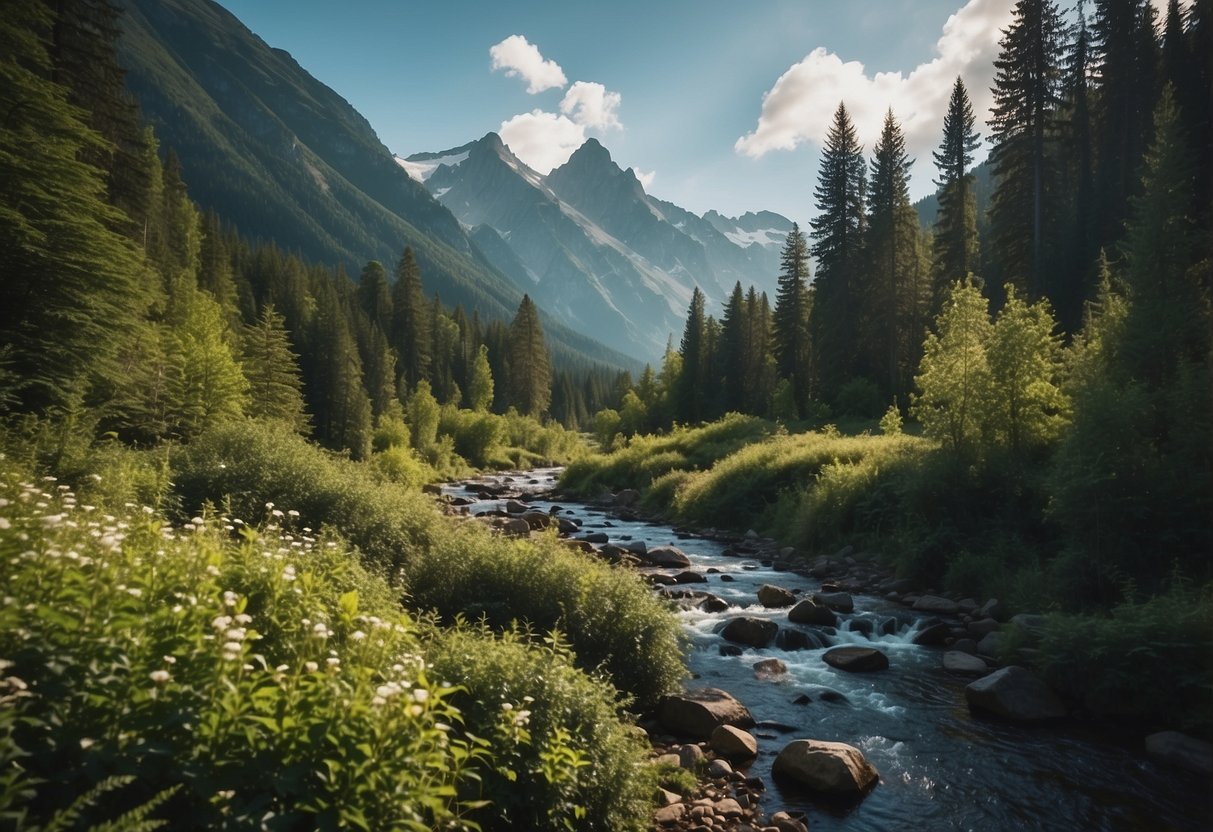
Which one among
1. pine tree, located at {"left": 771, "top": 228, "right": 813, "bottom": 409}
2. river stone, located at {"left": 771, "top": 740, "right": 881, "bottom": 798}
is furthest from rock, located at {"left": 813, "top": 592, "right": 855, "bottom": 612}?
pine tree, located at {"left": 771, "top": 228, "right": 813, "bottom": 409}

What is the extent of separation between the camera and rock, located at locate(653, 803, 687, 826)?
6.93 m

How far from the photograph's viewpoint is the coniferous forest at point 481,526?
3.56 meters

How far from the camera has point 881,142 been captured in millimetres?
47906

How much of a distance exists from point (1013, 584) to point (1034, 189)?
111 feet

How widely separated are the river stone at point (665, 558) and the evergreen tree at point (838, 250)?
96.4ft

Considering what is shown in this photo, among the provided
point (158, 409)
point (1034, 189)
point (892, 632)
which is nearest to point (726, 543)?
point (892, 632)

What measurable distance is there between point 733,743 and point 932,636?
726 cm

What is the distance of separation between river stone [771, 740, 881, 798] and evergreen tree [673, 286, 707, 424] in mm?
55413

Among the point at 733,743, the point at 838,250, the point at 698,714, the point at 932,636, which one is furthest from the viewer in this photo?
the point at 838,250

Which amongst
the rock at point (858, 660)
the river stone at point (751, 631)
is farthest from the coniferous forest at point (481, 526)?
the river stone at point (751, 631)

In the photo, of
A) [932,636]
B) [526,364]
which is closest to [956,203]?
[932,636]

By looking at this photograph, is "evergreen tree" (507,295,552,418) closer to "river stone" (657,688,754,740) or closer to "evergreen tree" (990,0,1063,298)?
"evergreen tree" (990,0,1063,298)

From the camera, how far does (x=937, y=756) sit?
9.16 meters

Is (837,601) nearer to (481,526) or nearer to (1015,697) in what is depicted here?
(1015,697)
